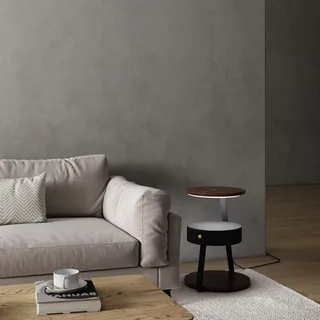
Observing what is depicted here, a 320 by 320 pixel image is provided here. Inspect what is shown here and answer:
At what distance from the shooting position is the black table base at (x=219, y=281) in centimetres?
373

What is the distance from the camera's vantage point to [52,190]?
3852 millimetres

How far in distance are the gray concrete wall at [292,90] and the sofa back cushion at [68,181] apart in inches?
212

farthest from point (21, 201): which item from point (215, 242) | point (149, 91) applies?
point (149, 91)

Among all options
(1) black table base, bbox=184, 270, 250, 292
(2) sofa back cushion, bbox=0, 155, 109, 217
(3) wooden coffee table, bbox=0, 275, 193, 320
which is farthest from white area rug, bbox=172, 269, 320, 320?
(3) wooden coffee table, bbox=0, 275, 193, 320

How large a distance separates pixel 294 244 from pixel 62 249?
238cm

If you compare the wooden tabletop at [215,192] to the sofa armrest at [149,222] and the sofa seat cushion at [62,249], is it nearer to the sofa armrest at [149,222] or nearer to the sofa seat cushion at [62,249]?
the sofa armrest at [149,222]

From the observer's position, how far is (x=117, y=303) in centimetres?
231

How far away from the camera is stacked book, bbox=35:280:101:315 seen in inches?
86.0

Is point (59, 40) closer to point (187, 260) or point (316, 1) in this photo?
point (187, 260)

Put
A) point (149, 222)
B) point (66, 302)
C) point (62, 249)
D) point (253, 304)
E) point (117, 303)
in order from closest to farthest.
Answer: point (66, 302) < point (117, 303) < point (62, 249) < point (149, 222) < point (253, 304)

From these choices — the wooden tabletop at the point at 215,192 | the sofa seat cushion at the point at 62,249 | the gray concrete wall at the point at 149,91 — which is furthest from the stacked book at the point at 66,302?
the gray concrete wall at the point at 149,91

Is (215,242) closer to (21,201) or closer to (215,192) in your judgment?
(215,192)

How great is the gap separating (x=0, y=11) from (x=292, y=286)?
248cm

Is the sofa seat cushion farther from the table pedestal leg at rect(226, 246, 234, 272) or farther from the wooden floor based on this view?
the wooden floor
